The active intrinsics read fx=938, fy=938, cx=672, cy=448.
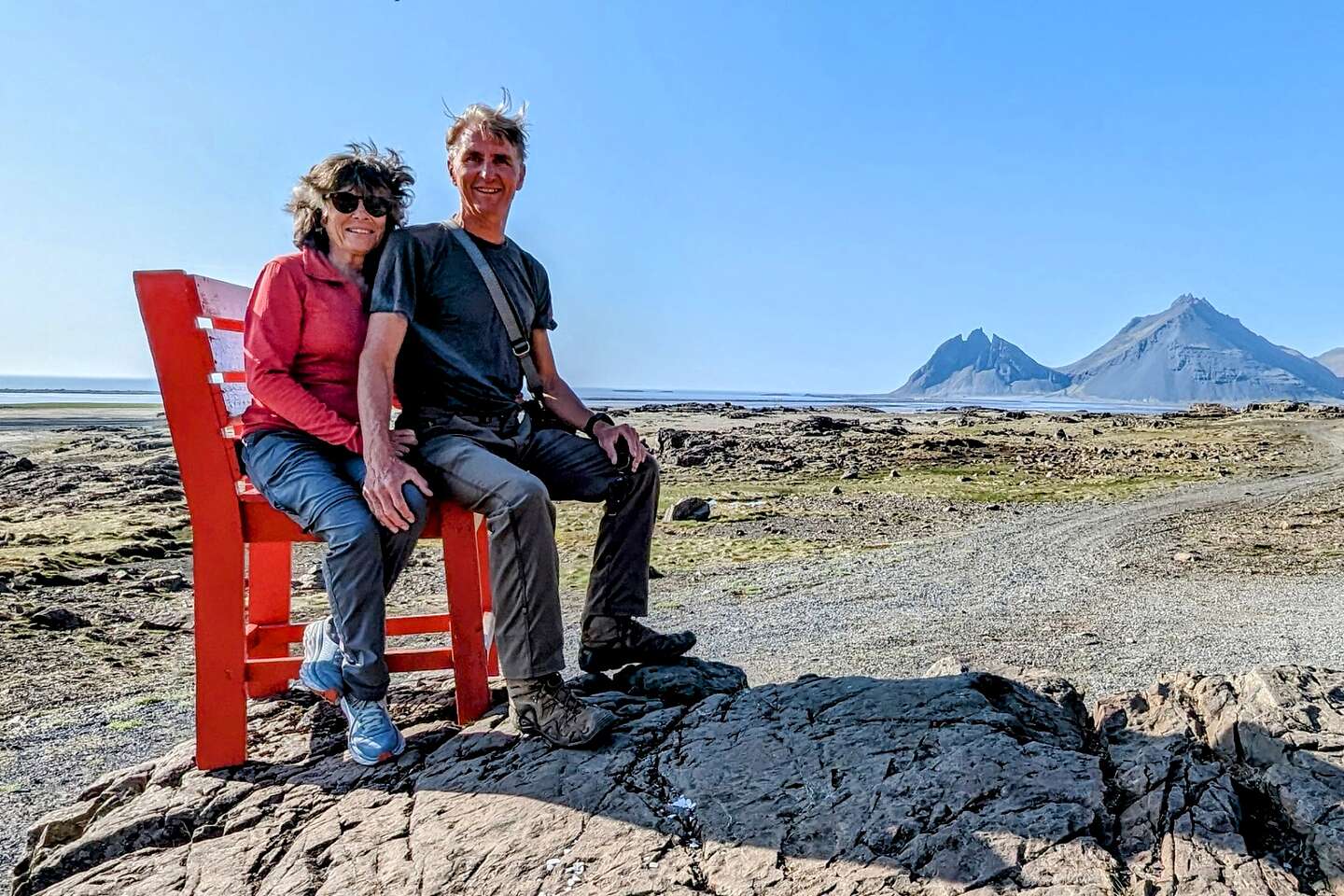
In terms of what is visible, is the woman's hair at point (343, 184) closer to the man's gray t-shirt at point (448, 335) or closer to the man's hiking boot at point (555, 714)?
the man's gray t-shirt at point (448, 335)

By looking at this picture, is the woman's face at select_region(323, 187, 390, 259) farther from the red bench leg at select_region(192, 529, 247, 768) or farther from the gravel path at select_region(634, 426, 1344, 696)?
the gravel path at select_region(634, 426, 1344, 696)

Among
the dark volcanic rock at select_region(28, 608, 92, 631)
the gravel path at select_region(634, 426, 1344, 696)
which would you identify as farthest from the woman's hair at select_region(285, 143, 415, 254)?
the dark volcanic rock at select_region(28, 608, 92, 631)

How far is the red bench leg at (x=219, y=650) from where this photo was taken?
3568 millimetres

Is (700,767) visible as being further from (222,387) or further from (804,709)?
(222,387)

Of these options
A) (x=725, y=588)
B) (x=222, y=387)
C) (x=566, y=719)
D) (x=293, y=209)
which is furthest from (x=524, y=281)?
(x=725, y=588)

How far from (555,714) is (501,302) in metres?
1.66

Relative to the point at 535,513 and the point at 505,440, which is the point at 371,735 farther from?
the point at 505,440

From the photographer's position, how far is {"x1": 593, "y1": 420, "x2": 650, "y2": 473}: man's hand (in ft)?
13.0

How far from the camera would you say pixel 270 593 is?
4480 millimetres

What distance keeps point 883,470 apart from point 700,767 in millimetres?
17539

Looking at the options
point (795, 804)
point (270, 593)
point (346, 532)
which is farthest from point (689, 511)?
point (795, 804)

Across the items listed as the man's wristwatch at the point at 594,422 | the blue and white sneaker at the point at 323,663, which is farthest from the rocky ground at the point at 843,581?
the man's wristwatch at the point at 594,422

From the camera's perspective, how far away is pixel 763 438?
27.2 meters

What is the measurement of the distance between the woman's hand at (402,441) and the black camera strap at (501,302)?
0.63 meters
